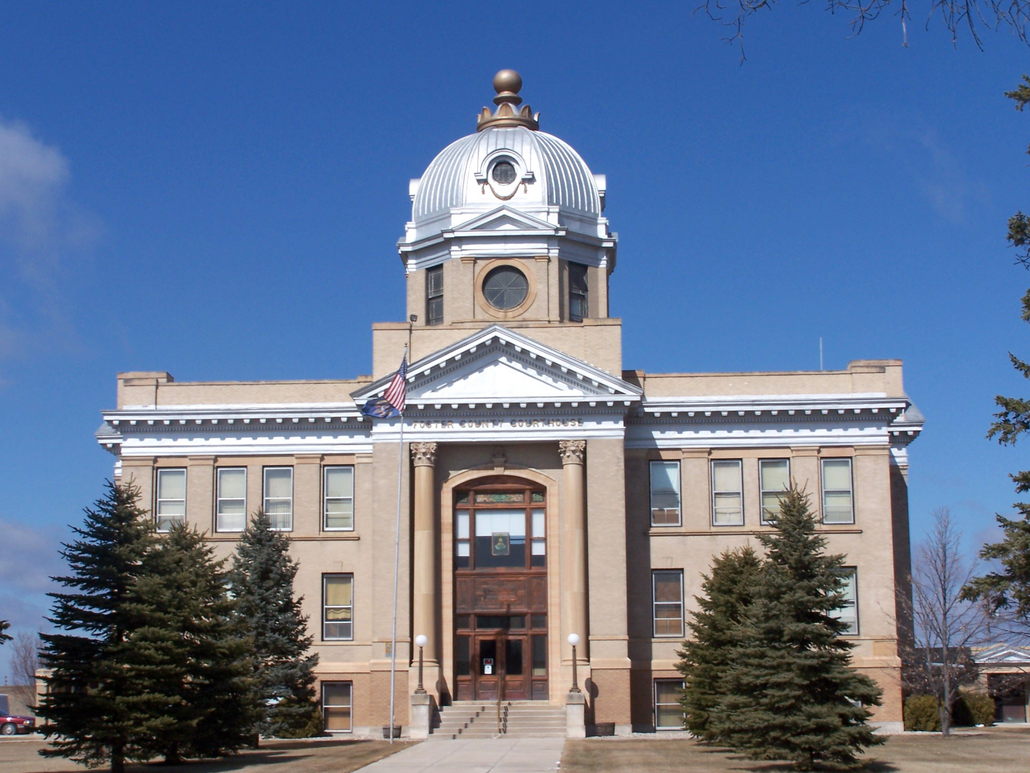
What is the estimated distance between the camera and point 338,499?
5178cm

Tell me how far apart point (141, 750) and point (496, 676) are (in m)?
18.4

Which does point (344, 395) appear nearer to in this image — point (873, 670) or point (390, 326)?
point (390, 326)

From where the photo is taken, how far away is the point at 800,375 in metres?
51.6

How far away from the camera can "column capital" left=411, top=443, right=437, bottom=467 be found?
1935 inches

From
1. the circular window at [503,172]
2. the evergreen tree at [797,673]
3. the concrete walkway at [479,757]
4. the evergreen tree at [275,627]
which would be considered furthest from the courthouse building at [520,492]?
the evergreen tree at [797,673]

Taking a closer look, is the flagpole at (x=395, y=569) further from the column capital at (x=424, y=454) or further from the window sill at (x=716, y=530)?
the window sill at (x=716, y=530)

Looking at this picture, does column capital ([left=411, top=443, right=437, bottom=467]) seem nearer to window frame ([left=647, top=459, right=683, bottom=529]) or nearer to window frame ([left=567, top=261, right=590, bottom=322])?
window frame ([left=647, top=459, right=683, bottom=529])

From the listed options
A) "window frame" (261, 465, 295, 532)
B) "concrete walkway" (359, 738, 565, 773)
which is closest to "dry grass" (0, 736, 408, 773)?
"concrete walkway" (359, 738, 565, 773)

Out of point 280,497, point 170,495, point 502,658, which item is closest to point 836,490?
point 502,658

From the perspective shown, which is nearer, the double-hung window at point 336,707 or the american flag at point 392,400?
the american flag at point 392,400

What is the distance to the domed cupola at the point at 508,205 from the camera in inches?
2170

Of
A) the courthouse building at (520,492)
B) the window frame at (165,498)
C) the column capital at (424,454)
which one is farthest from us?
the window frame at (165,498)

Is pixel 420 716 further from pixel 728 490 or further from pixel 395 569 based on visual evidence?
pixel 728 490

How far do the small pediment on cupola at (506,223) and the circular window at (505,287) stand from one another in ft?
5.03
